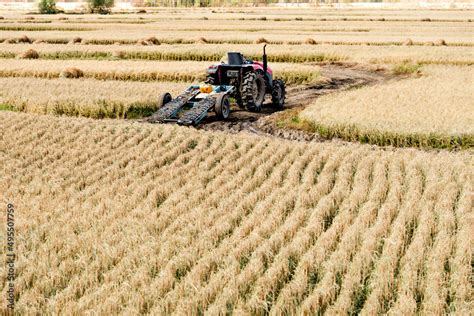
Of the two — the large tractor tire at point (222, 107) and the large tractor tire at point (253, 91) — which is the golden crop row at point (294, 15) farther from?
the large tractor tire at point (222, 107)

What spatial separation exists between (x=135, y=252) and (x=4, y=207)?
121 inches

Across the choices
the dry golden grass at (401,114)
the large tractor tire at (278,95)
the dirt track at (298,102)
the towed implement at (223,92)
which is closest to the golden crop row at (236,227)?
the dry golden grass at (401,114)

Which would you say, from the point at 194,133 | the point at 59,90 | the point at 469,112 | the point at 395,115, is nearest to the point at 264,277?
the point at 194,133

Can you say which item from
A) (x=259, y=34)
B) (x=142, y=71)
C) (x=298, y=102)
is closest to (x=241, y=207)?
(x=298, y=102)

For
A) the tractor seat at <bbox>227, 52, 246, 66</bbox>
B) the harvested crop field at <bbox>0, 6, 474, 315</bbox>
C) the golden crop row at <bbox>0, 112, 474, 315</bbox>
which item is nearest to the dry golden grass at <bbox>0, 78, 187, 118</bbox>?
the harvested crop field at <bbox>0, 6, 474, 315</bbox>

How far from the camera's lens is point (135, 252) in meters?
6.98

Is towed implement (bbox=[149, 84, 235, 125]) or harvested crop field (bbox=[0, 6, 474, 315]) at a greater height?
towed implement (bbox=[149, 84, 235, 125])

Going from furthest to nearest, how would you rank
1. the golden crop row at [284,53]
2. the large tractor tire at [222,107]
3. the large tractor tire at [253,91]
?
the golden crop row at [284,53], the large tractor tire at [253,91], the large tractor tire at [222,107]

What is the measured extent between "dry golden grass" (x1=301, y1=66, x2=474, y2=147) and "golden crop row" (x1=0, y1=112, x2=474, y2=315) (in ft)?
8.43

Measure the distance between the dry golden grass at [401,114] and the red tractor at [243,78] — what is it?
1688mm

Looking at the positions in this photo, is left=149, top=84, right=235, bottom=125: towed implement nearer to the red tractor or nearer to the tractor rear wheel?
the tractor rear wheel

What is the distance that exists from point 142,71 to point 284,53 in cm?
906

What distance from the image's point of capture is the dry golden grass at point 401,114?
14.1 metres

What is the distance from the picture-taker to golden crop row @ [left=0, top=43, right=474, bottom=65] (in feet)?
95.6
